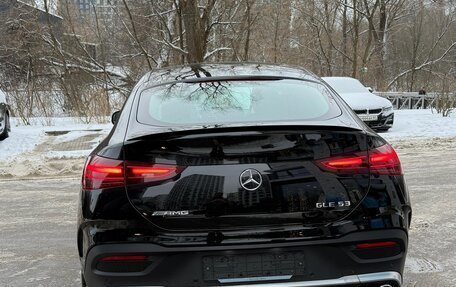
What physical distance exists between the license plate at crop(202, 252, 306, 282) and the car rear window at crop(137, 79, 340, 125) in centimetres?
73

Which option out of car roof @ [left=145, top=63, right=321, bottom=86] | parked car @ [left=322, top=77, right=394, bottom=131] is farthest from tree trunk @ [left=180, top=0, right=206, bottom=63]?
car roof @ [left=145, top=63, right=321, bottom=86]

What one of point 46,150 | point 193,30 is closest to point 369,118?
point 193,30

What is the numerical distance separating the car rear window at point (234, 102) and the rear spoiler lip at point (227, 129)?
0.14 metres

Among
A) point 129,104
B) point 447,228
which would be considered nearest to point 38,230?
point 129,104

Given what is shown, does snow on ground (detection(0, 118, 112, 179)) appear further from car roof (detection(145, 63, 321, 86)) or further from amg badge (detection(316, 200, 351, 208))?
amg badge (detection(316, 200, 351, 208))

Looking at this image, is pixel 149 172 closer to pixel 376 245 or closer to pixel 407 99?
pixel 376 245

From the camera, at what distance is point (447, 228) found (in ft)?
15.0

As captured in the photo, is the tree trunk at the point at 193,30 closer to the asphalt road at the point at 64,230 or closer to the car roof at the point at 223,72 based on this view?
the asphalt road at the point at 64,230

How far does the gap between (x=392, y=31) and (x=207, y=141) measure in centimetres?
3395

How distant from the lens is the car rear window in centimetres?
271

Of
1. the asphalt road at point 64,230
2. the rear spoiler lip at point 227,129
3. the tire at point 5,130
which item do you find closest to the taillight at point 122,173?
the rear spoiler lip at point 227,129

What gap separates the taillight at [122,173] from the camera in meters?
2.32

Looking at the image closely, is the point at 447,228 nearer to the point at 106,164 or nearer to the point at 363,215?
the point at 363,215

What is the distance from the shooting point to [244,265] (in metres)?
2.33
